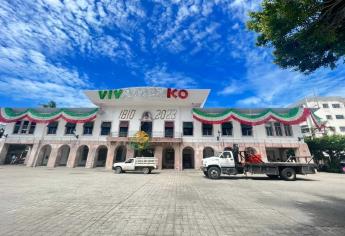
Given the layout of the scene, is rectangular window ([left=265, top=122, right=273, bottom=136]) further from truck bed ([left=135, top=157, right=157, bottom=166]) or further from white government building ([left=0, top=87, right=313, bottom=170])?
truck bed ([left=135, top=157, right=157, bottom=166])

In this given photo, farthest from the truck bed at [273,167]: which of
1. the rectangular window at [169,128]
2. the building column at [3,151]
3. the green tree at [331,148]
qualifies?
the building column at [3,151]

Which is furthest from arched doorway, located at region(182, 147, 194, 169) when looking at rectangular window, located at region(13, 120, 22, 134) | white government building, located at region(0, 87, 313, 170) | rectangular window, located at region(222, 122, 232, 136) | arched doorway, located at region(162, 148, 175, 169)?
rectangular window, located at region(13, 120, 22, 134)

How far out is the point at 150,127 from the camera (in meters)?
27.4

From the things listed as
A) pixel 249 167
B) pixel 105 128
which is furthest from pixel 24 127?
pixel 249 167

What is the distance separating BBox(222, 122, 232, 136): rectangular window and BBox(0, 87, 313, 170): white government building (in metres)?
0.15

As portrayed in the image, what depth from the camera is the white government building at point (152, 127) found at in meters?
25.1

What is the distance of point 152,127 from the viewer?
27078mm

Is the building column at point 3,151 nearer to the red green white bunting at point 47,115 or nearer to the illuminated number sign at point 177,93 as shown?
the red green white bunting at point 47,115

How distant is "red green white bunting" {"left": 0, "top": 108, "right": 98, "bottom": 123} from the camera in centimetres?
2658

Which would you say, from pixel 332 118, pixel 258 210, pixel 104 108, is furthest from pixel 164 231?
Result: pixel 332 118

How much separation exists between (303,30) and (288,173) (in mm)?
13349

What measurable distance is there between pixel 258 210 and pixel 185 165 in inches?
920

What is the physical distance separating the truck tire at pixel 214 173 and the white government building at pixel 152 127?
926 cm

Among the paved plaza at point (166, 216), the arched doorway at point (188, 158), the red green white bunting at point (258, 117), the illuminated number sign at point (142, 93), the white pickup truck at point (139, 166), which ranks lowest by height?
the paved plaza at point (166, 216)
